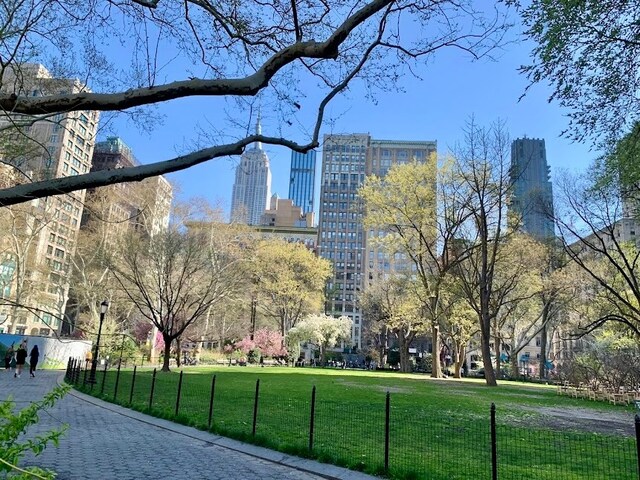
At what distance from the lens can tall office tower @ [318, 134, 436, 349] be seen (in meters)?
127

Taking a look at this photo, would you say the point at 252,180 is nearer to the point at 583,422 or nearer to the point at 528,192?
the point at 528,192

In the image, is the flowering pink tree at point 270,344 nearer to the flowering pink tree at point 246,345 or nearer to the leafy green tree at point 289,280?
the flowering pink tree at point 246,345

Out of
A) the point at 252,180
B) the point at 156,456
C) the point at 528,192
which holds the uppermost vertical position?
the point at 528,192

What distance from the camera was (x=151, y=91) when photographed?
4660 mm

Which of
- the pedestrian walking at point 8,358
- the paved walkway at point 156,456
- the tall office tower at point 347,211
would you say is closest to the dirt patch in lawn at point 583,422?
the paved walkway at point 156,456

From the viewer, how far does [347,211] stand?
133m

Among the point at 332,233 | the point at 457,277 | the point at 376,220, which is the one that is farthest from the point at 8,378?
the point at 332,233

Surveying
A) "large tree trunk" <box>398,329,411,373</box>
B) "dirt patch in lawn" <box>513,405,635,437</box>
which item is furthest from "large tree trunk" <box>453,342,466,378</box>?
"dirt patch in lawn" <box>513,405,635,437</box>

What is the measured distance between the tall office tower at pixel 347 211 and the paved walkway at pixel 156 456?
115718 millimetres

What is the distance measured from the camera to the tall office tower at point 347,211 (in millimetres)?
127250

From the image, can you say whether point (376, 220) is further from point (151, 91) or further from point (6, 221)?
point (151, 91)

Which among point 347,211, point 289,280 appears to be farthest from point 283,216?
point 289,280

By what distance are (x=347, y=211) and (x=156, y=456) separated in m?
126

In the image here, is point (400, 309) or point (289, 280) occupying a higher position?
point (289, 280)
